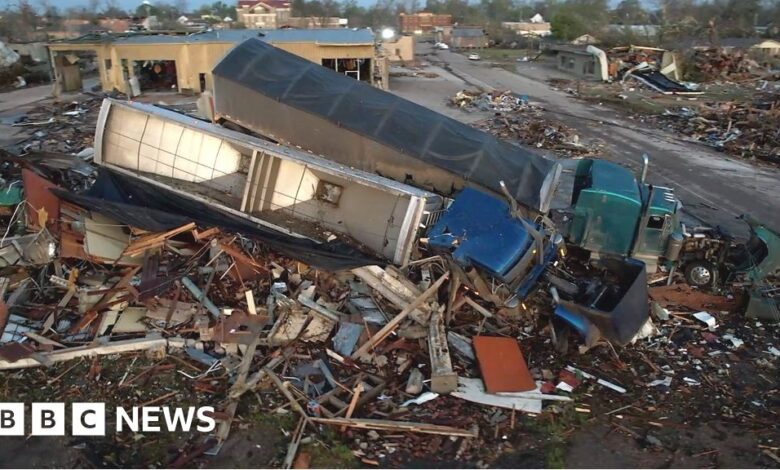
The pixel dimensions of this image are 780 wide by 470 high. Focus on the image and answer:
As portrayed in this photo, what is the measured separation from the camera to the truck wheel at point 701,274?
9.35 metres

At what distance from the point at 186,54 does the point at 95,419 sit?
2536 cm

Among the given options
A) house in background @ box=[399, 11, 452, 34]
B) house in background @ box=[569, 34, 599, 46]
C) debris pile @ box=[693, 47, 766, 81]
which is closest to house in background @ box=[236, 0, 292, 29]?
house in background @ box=[399, 11, 452, 34]

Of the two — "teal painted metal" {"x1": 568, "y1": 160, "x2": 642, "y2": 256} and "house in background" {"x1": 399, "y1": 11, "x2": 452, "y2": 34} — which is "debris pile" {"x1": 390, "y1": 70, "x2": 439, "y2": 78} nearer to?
"teal painted metal" {"x1": 568, "y1": 160, "x2": 642, "y2": 256}

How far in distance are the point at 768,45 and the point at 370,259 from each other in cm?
4840

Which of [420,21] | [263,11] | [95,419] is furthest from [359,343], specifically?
[420,21]

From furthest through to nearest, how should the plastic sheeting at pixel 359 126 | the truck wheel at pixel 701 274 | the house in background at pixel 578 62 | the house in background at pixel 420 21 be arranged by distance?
the house in background at pixel 420 21 → the house in background at pixel 578 62 → the plastic sheeting at pixel 359 126 → the truck wheel at pixel 701 274

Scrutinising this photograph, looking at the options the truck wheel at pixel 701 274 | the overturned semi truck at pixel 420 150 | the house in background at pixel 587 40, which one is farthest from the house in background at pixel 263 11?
the truck wheel at pixel 701 274

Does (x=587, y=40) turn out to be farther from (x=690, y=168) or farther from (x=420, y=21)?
(x=420, y=21)

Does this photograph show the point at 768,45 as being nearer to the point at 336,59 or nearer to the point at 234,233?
the point at 336,59

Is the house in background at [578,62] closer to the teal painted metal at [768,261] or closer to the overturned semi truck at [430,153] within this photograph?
the overturned semi truck at [430,153]

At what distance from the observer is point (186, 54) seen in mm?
27797

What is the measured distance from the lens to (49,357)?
22.1 feet

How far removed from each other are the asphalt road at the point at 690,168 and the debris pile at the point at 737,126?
0.82 m

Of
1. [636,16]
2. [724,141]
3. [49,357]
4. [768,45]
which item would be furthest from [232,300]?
[636,16]
